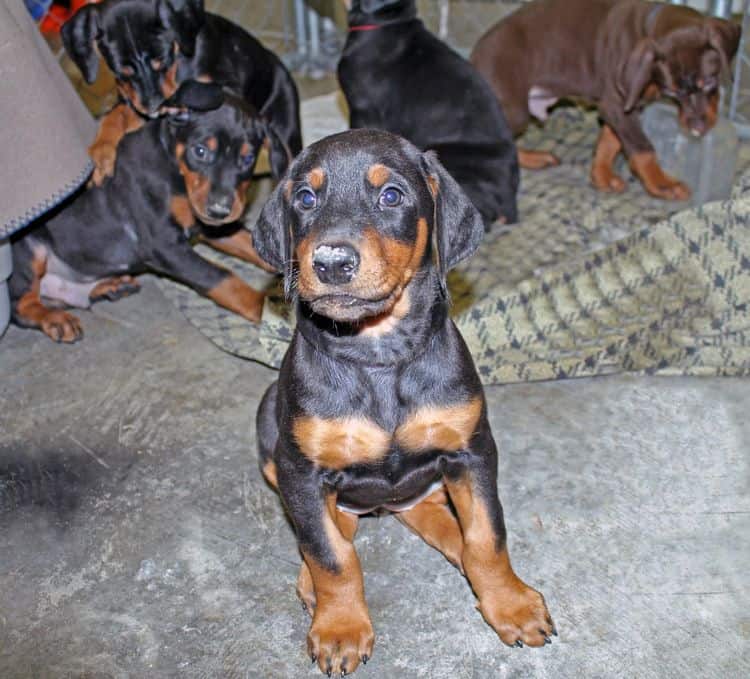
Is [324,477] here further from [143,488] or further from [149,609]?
[143,488]

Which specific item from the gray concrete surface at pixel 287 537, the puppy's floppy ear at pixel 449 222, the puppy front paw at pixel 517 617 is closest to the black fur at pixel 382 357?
the puppy's floppy ear at pixel 449 222

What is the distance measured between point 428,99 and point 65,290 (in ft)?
8.64

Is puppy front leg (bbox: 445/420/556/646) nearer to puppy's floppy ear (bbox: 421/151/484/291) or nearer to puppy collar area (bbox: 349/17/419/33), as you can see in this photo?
puppy's floppy ear (bbox: 421/151/484/291)

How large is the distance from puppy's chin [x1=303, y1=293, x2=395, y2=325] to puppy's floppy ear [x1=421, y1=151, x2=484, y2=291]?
1.02ft

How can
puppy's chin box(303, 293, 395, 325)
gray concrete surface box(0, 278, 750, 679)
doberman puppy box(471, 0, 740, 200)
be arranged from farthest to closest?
doberman puppy box(471, 0, 740, 200) → gray concrete surface box(0, 278, 750, 679) → puppy's chin box(303, 293, 395, 325)

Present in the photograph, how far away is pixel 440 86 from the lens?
255 inches

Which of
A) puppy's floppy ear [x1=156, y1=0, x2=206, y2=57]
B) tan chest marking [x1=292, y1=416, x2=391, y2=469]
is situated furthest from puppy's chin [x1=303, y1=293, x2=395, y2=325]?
puppy's floppy ear [x1=156, y1=0, x2=206, y2=57]

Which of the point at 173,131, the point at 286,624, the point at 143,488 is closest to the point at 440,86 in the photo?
the point at 173,131

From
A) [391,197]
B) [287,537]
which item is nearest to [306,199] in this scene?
[391,197]

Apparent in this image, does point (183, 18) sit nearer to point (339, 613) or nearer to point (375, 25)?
point (375, 25)

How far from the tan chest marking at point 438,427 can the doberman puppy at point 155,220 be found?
237cm

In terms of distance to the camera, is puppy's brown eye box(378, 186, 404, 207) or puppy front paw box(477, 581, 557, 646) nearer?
puppy's brown eye box(378, 186, 404, 207)

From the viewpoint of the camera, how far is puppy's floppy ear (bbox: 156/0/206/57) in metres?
5.57

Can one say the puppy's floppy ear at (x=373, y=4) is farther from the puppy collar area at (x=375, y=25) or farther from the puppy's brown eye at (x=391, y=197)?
the puppy's brown eye at (x=391, y=197)
